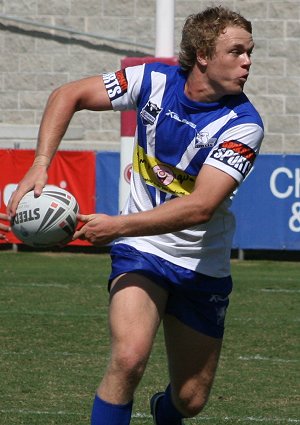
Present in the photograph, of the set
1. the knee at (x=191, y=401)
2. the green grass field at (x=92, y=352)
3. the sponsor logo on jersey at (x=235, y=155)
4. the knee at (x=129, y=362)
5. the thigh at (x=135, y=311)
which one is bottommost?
the green grass field at (x=92, y=352)

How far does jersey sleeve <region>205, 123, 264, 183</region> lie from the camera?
511 cm

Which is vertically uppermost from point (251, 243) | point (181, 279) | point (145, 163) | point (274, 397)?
point (145, 163)

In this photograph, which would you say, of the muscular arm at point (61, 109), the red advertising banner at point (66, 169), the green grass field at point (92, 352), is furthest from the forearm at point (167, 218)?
the red advertising banner at point (66, 169)

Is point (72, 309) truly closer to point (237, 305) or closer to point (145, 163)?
point (237, 305)

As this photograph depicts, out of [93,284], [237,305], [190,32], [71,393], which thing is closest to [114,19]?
[93,284]

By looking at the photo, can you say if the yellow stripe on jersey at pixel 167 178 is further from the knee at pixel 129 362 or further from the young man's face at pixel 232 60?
the knee at pixel 129 362

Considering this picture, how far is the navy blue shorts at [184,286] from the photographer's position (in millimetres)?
5375

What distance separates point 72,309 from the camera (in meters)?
11.0

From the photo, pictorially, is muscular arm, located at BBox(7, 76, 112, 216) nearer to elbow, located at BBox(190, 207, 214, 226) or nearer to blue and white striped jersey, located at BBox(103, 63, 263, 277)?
blue and white striped jersey, located at BBox(103, 63, 263, 277)

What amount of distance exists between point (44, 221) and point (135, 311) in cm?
58

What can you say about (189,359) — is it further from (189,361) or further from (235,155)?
(235,155)

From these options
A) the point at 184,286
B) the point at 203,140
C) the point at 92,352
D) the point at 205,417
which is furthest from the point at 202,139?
the point at 92,352

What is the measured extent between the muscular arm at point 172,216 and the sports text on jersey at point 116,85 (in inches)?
27.6

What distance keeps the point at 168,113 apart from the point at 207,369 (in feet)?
4.12
